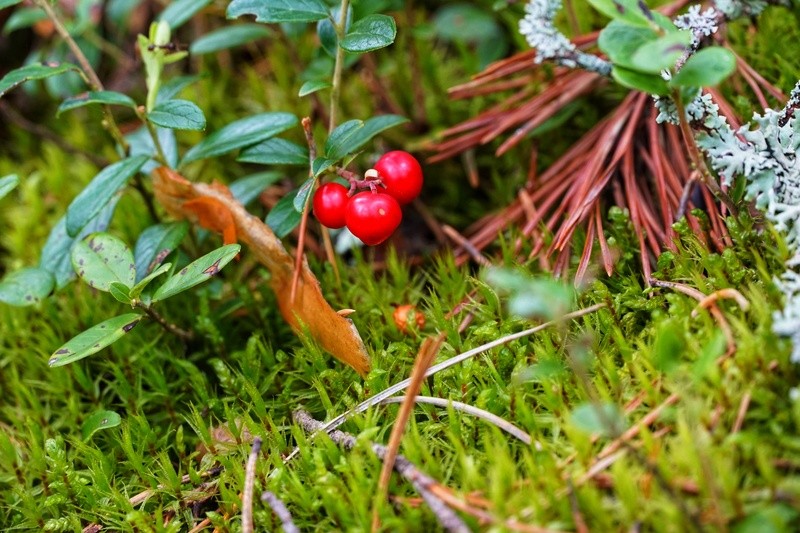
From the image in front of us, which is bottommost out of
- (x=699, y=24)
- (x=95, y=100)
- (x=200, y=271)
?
(x=200, y=271)

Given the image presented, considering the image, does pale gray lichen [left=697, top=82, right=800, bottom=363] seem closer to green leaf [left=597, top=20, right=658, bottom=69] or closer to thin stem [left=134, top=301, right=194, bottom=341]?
green leaf [left=597, top=20, right=658, bottom=69]

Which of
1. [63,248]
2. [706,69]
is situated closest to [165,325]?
[63,248]

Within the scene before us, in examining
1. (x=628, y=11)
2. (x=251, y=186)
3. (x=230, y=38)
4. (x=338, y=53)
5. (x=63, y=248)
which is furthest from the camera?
(x=230, y=38)

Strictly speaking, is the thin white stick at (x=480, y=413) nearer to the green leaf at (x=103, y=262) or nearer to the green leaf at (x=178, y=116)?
the green leaf at (x=103, y=262)

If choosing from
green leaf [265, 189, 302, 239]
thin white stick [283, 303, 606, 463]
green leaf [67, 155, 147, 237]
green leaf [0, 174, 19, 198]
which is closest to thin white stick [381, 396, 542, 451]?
thin white stick [283, 303, 606, 463]

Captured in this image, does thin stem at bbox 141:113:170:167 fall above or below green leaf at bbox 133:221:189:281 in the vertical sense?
above

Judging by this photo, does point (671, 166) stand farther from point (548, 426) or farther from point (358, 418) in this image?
point (358, 418)

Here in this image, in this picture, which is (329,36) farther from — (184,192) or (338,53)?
(184,192)
